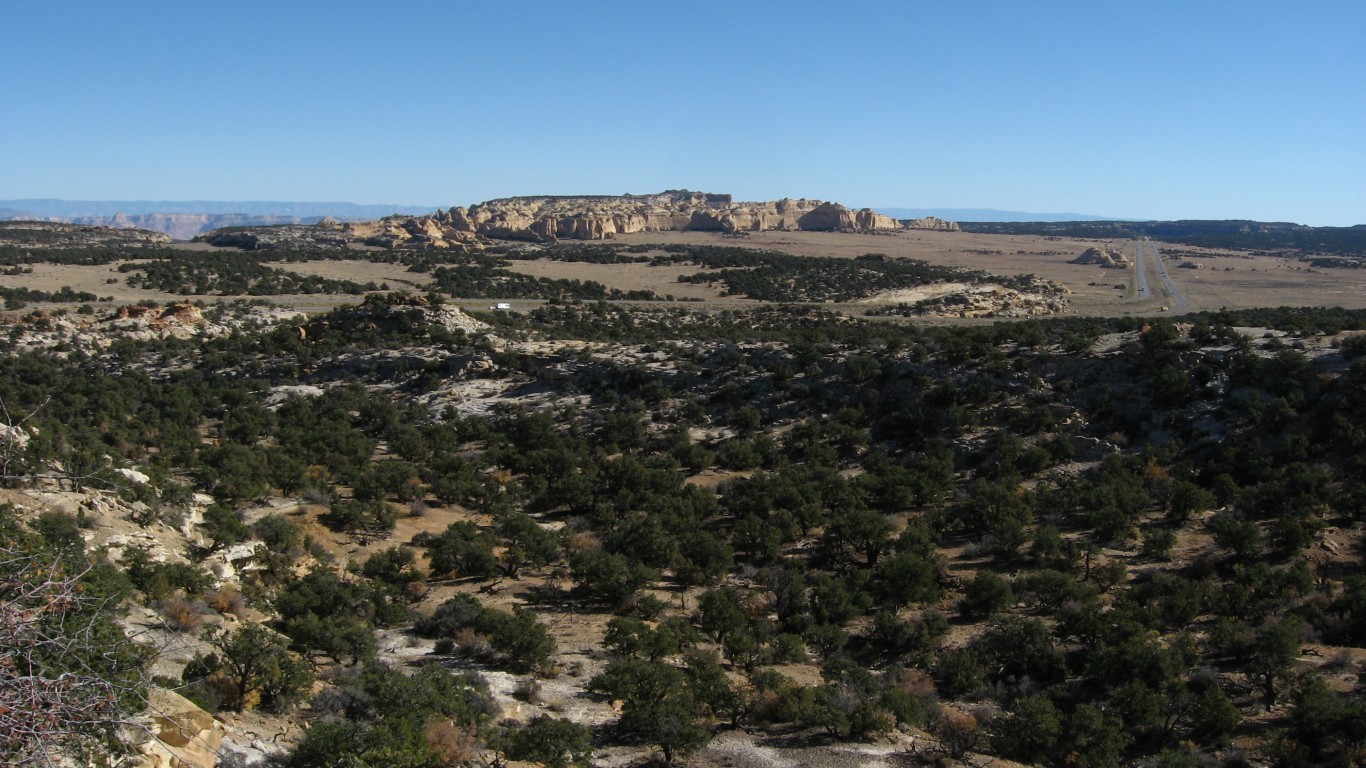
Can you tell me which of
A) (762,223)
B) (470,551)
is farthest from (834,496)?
(762,223)

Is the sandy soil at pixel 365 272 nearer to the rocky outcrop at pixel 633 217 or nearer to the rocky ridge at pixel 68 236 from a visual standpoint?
the rocky ridge at pixel 68 236

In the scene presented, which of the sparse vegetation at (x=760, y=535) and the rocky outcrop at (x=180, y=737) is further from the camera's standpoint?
the sparse vegetation at (x=760, y=535)

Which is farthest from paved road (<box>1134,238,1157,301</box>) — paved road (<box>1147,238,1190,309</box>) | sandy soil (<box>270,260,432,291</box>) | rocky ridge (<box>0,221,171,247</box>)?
rocky ridge (<box>0,221,171,247</box>)

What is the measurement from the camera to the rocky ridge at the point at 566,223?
11119 cm

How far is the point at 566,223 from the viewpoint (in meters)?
134

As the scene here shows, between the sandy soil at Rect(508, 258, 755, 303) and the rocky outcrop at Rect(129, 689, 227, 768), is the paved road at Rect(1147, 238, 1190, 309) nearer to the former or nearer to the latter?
the sandy soil at Rect(508, 258, 755, 303)

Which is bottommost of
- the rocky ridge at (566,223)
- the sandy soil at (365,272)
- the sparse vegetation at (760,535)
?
the sparse vegetation at (760,535)

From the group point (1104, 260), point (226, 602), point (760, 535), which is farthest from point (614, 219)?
point (226, 602)

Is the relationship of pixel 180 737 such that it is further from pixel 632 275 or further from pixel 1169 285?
pixel 1169 285

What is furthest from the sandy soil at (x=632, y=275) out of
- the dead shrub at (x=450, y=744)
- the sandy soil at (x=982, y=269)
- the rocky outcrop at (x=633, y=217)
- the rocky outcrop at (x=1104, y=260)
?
the rocky outcrop at (x=1104, y=260)

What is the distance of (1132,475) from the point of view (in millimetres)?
20750

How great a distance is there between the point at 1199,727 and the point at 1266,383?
17725 mm

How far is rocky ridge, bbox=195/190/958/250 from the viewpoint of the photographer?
4377 inches

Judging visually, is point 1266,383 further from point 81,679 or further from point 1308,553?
point 81,679
